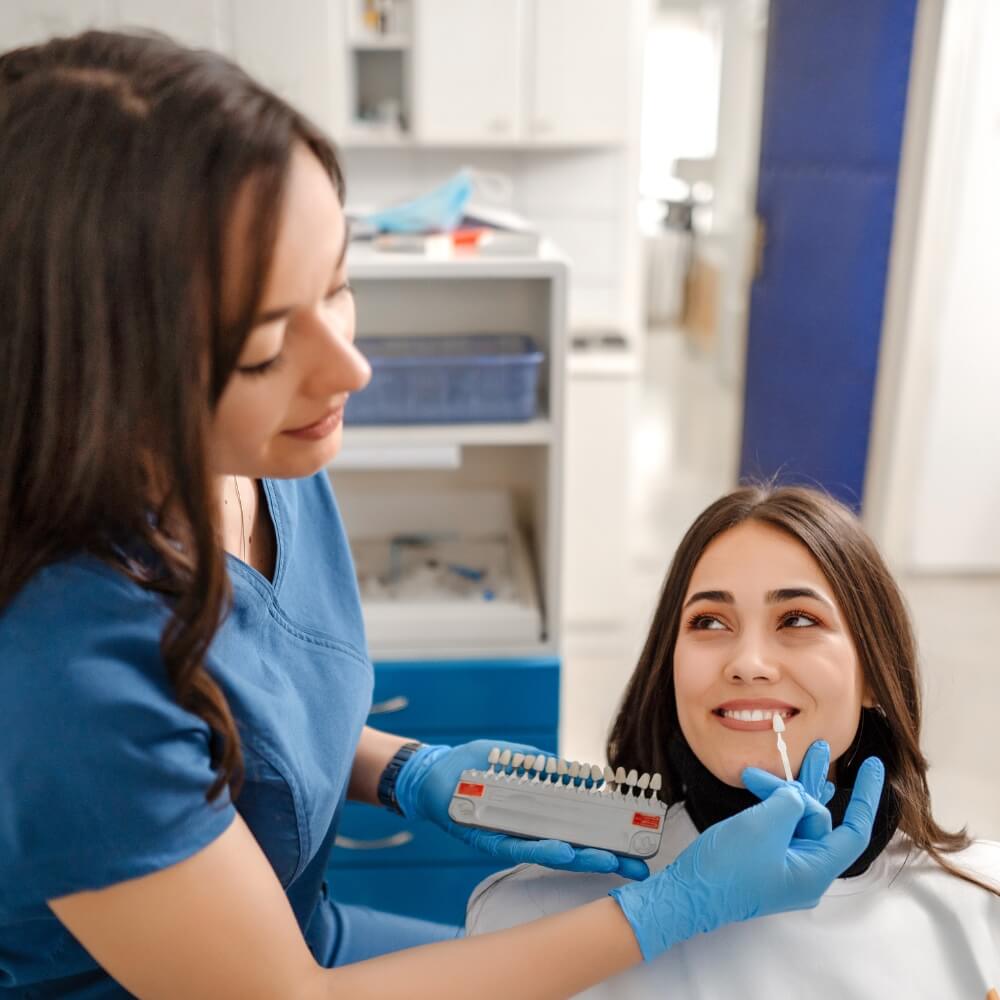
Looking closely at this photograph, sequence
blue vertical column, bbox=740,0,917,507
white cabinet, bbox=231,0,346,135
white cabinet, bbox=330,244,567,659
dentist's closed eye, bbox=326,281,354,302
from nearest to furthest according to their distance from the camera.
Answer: dentist's closed eye, bbox=326,281,354,302
white cabinet, bbox=330,244,567,659
blue vertical column, bbox=740,0,917,507
white cabinet, bbox=231,0,346,135

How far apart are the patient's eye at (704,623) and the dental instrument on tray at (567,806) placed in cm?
15

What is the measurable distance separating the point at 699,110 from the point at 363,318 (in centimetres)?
687

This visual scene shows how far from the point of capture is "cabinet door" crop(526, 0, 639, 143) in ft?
10.8

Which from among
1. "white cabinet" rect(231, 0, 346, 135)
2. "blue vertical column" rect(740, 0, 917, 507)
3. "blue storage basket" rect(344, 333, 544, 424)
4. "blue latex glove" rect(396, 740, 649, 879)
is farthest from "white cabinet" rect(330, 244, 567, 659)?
"white cabinet" rect(231, 0, 346, 135)

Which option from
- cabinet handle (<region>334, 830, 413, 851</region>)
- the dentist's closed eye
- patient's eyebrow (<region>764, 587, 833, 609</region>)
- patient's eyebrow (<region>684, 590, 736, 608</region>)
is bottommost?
cabinet handle (<region>334, 830, 413, 851</region>)

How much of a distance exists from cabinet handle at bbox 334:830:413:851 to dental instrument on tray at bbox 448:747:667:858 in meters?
0.74

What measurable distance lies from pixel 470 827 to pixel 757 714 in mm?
297

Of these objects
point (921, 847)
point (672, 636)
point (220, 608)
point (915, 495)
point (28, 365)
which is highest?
point (28, 365)

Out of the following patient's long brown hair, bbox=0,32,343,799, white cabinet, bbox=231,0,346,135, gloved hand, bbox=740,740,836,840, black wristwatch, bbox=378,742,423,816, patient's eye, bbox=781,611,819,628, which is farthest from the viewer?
white cabinet, bbox=231,0,346,135

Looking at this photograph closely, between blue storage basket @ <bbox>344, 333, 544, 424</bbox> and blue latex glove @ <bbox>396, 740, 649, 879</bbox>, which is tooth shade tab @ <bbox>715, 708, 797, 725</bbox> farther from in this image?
blue storage basket @ <bbox>344, 333, 544, 424</bbox>

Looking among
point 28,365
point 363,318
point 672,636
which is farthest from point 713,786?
point 363,318

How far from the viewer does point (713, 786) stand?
101cm

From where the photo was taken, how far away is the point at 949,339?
10.8 feet

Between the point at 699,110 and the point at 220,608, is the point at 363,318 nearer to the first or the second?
the point at 220,608
